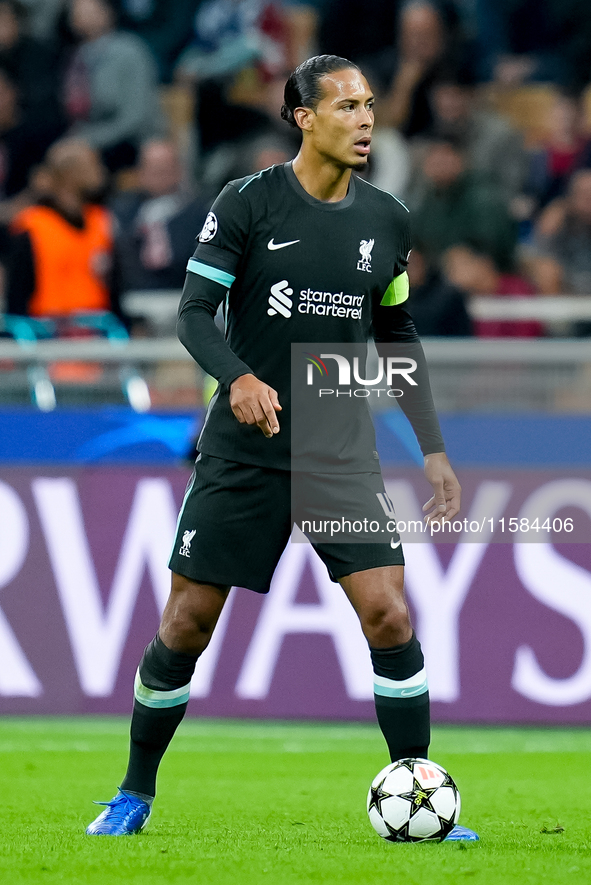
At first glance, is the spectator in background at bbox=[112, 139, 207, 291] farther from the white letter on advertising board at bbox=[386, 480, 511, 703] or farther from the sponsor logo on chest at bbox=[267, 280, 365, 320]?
the sponsor logo on chest at bbox=[267, 280, 365, 320]

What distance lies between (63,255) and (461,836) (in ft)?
18.2

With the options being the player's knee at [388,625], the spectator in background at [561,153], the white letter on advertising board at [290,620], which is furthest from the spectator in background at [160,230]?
the player's knee at [388,625]

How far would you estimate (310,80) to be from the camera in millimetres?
4391

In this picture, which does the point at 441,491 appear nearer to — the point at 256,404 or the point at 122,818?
the point at 256,404

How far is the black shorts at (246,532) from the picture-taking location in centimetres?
436

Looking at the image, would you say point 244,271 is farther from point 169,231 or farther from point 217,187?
point 217,187

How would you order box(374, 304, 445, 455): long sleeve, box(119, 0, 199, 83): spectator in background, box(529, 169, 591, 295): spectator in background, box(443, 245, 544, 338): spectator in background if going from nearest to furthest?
box(374, 304, 445, 455): long sleeve < box(443, 245, 544, 338): spectator in background < box(529, 169, 591, 295): spectator in background < box(119, 0, 199, 83): spectator in background

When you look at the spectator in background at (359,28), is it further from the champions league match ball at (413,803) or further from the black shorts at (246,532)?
the champions league match ball at (413,803)

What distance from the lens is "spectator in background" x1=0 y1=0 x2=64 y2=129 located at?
11.5 metres

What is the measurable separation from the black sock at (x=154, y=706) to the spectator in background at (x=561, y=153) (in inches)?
278

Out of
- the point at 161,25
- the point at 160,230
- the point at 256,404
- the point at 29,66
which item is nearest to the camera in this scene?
the point at 256,404

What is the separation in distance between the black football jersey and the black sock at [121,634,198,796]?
66 centimetres

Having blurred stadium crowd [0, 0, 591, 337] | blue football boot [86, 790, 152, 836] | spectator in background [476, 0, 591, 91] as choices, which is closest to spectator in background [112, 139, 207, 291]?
blurred stadium crowd [0, 0, 591, 337]

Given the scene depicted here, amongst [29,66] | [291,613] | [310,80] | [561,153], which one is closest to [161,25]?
[29,66]
